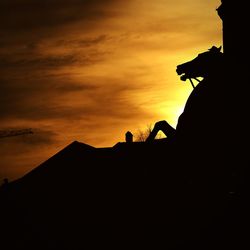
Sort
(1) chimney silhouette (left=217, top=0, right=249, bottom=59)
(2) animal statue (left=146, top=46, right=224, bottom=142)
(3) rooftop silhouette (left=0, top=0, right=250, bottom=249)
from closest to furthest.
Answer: (3) rooftop silhouette (left=0, top=0, right=250, bottom=249) < (2) animal statue (left=146, top=46, right=224, bottom=142) < (1) chimney silhouette (left=217, top=0, right=249, bottom=59)

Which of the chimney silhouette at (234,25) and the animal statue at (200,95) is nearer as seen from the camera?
the animal statue at (200,95)

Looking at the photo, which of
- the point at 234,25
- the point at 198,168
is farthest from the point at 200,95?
the point at 234,25

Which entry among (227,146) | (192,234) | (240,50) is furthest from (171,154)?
(240,50)

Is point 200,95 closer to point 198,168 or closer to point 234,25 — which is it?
point 198,168

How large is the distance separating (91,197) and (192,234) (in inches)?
760

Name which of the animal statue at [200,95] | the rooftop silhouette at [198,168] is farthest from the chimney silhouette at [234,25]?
the animal statue at [200,95]

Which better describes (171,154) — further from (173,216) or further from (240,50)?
(240,50)

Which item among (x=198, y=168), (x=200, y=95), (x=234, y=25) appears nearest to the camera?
(x=198, y=168)

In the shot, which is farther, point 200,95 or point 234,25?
point 234,25

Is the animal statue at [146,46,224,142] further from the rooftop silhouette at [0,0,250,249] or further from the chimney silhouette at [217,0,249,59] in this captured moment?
the chimney silhouette at [217,0,249,59]

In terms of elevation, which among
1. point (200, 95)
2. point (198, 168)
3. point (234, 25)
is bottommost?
point (198, 168)

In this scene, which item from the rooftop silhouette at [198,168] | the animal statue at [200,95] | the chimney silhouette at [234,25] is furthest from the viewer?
the chimney silhouette at [234,25]

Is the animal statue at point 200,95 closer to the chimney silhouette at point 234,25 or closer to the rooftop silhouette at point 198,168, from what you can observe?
the rooftop silhouette at point 198,168

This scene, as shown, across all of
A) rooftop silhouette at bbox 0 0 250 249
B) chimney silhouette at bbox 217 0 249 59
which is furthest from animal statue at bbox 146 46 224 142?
chimney silhouette at bbox 217 0 249 59
